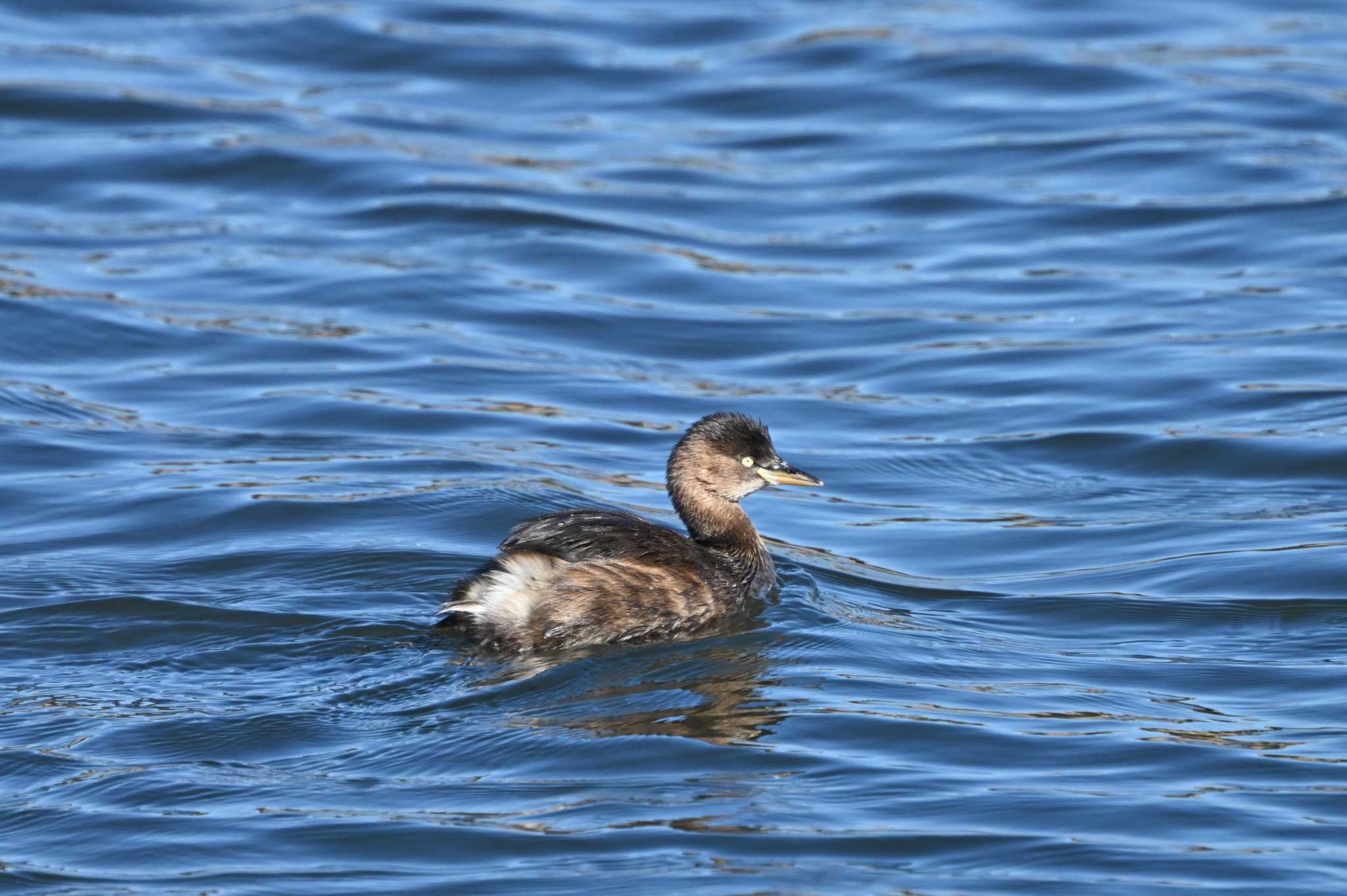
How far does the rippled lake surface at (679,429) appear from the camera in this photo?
600 cm

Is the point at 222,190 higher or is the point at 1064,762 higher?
the point at 222,190

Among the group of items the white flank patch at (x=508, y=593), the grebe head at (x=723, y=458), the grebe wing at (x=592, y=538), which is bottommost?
the white flank patch at (x=508, y=593)

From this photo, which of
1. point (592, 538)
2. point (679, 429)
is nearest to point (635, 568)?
point (592, 538)

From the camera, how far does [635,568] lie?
25.2ft

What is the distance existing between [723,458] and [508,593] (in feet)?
4.60

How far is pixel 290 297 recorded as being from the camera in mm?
12656

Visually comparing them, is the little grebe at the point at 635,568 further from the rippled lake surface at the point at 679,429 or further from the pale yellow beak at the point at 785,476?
the rippled lake surface at the point at 679,429

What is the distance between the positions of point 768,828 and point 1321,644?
9.14 feet

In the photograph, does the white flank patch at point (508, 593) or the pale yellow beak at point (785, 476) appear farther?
the pale yellow beak at point (785, 476)

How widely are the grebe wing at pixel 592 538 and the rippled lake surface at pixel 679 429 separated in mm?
384

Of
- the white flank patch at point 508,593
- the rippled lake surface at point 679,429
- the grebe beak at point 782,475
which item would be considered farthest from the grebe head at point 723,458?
the white flank patch at point 508,593

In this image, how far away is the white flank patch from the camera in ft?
24.1

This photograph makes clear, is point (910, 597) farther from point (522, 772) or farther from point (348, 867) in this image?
point (348, 867)

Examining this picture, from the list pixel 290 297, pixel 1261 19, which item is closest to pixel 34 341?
pixel 290 297
